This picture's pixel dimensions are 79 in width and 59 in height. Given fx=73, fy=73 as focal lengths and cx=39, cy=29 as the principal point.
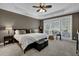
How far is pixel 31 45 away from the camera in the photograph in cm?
195

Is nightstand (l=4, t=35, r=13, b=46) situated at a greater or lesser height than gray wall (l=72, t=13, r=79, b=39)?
lesser

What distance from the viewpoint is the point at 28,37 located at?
6.28ft

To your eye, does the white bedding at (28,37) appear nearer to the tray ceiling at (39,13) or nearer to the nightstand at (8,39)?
the nightstand at (8,39)

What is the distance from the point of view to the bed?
6.06 feet

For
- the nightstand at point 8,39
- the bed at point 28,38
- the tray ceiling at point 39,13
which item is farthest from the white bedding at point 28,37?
the tray ceiling at point 39,13

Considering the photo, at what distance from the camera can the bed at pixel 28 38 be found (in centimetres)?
185

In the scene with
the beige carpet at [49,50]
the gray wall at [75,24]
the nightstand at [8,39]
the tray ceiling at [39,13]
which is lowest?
the beige carpet at [49,50]

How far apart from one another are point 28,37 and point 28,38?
0.03 m

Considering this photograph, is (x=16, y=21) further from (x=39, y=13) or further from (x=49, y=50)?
(x=49, y=50)

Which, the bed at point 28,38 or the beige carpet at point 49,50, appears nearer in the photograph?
the beige carpet at point 49,50

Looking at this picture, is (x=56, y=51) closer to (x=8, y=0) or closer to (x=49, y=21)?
(x=49, y=21)

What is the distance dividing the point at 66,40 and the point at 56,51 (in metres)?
0.38

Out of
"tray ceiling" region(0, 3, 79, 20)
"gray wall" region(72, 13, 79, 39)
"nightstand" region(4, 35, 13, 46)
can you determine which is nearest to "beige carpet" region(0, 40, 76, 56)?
"nightstand" region(4, 35, 13, 46)

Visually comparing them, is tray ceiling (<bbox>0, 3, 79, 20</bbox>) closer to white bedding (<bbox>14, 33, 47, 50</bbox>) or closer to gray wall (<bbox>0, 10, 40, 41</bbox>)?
gray wall (<bbox>0, 10, 40, 41</bbox>)
